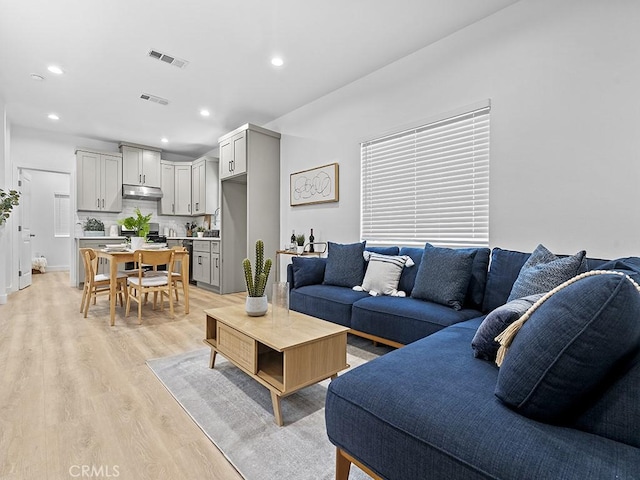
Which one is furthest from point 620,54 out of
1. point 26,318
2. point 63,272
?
point 63,272

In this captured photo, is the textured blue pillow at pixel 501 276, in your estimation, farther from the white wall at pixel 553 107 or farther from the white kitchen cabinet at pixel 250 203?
the white kitchen cabinet at pixel 250 203

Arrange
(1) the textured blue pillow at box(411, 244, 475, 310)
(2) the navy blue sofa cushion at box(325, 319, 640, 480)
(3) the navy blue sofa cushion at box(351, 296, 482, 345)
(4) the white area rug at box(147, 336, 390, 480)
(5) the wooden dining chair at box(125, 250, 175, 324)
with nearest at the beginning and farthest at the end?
1. (2) the navy blue sofa cushion at box(325, 319, 640, 480)
2. (4) the white area rug at box(147, 336, 390, 480)
3. (3) the navy blue sofa cushion at box(351, 296, 482, 345)
4. (1) the textured blue pillow at box(411, 244, 475, 310)
5. (5) the wooden dining chair at box(125, 250, 175, 324)

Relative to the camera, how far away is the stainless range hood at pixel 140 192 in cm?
616

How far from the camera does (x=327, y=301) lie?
113 inches

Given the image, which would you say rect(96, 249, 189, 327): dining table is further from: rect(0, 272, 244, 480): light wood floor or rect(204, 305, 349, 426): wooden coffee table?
rect(204, 305, 349, 426): wooden coffee table

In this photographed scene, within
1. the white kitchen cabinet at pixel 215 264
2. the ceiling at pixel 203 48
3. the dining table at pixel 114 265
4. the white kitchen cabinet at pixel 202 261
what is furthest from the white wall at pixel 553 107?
the white kitchen cabinet at pixel 202 261

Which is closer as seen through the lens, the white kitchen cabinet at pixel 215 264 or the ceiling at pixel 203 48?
the ceiling at pixel 203 48

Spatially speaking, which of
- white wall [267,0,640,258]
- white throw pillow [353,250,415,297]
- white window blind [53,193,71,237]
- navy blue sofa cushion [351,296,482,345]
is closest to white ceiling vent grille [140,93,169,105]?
white wall [267,0,640,258]

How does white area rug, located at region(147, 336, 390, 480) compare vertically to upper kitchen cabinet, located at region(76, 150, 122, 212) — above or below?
below

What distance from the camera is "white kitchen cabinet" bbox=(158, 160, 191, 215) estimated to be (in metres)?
6.66

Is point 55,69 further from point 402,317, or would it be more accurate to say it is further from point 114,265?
point 402,317

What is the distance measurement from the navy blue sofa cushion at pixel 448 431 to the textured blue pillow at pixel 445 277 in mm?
1109

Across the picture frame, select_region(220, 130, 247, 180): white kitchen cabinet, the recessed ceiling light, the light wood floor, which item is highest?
the recessed ceiling light

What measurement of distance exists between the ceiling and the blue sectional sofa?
2736 millimetres
